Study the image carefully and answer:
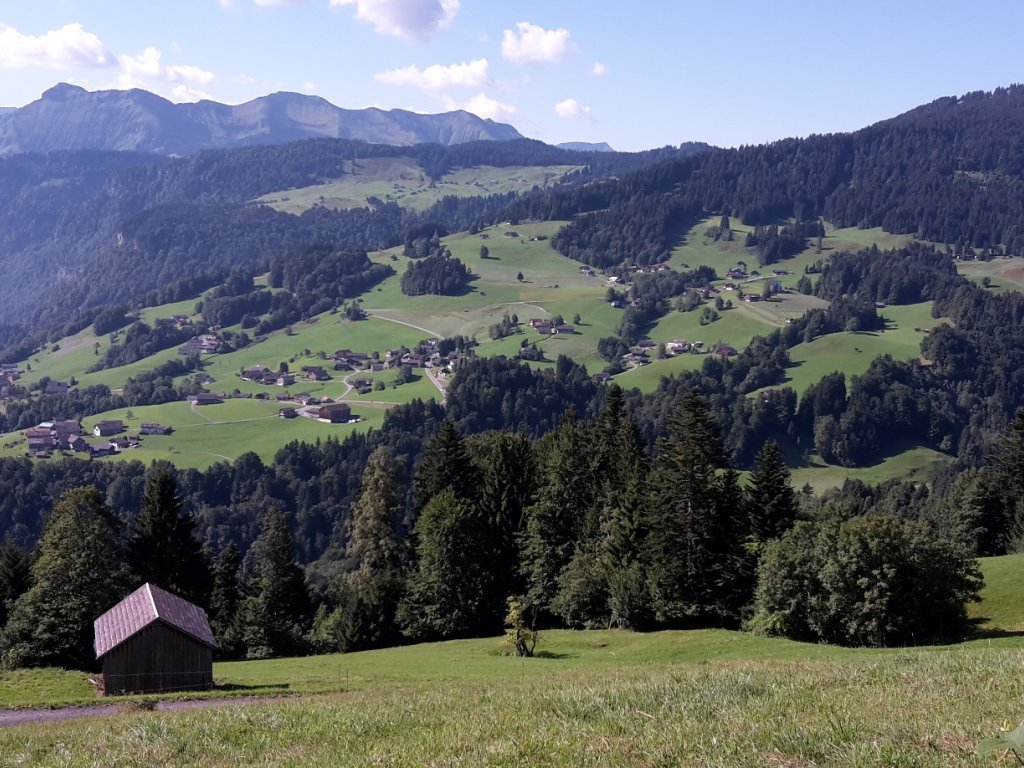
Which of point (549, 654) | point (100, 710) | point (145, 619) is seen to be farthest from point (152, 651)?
point (549, 654)

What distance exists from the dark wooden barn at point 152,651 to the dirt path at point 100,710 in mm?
6313

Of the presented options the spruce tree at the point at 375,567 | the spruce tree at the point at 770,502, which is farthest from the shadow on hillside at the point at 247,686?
the spruce tree at the point at 770,502

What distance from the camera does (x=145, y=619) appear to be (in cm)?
3797

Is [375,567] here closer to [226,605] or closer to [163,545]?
[226,605]

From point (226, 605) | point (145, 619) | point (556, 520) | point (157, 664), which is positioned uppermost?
point (145, 619)

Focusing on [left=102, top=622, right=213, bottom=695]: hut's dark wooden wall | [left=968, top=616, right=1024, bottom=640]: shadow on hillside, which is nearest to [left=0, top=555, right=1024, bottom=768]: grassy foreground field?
[left=102, top=622, right=213, bottom=695]: hut's dark wooden wall

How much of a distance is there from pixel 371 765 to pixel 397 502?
61.2 metres

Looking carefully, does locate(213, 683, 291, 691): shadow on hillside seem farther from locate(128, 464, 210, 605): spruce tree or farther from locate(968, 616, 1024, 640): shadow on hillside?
locate(968, 616, 1024, 640): shadow on hillside

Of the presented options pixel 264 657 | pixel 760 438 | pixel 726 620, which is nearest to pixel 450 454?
pixel 264 657

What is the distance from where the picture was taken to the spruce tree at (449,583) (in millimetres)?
62844

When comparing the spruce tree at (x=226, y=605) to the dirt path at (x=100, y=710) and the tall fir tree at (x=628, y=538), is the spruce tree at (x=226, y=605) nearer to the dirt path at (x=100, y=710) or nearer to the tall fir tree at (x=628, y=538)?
the tall fir tree at (x=628, y=538)

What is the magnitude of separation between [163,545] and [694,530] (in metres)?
40.1

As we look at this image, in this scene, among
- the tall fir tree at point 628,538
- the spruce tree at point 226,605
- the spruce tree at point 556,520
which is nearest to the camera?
the tall fir tree at point 628,538

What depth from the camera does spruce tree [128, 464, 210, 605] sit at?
6575 centimetres
